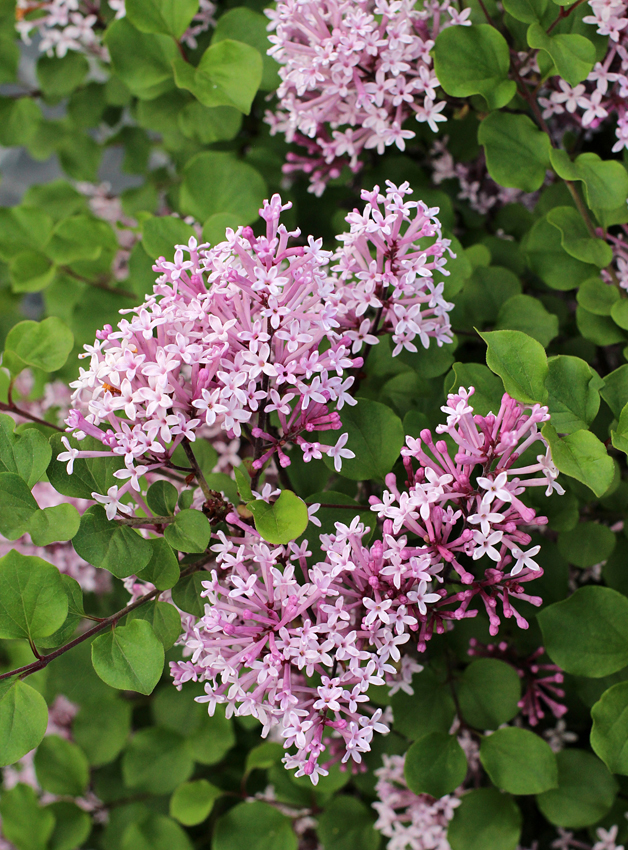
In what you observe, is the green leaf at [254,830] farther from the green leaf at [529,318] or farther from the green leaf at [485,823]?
the green leaf at [529,318]

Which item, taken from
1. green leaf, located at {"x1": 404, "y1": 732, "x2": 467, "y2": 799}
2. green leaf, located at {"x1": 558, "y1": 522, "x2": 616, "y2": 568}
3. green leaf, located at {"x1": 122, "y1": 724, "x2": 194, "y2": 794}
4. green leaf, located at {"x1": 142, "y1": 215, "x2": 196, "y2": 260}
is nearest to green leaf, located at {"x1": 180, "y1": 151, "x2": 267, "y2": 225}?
green leaf, located at {"x1": 142, "y1": 215, "x2": 196, "y2": 260}

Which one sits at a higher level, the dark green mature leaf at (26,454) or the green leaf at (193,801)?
the dark green mature leaf at (26,454)

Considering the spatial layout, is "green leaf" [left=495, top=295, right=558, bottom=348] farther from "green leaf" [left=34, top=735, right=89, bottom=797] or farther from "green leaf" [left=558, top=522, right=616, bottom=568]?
"green leaf" [left=34, top=735, right=89, bottom=797]

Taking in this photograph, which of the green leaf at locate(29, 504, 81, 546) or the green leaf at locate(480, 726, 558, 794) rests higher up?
the green leaf at locate(29, 504, 81, 546)

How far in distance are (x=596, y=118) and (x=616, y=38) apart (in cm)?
14

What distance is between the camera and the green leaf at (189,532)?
0.69m

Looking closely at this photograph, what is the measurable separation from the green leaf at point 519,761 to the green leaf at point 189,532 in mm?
465

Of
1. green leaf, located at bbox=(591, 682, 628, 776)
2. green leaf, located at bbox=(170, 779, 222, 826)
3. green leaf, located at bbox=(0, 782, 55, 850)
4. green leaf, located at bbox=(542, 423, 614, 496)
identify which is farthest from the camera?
green leaf, located at bbox=(0, 782, 55, 850)

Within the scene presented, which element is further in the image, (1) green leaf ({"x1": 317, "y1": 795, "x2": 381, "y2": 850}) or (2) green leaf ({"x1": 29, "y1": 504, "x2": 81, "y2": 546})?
(1) green leaf ({"x1": 317, "y1": 795, "x2": 381, "y2": 850})

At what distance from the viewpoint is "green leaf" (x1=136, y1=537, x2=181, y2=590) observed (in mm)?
719

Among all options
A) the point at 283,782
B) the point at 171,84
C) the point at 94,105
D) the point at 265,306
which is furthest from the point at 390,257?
the point at 94,105

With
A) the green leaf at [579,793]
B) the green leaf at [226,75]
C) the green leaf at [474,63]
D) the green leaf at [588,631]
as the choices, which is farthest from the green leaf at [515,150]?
the green leaf at [579,793]

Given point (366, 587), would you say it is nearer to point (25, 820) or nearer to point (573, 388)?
point (573, 388)

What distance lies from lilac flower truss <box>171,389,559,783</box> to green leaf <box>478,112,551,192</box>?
0.39m
